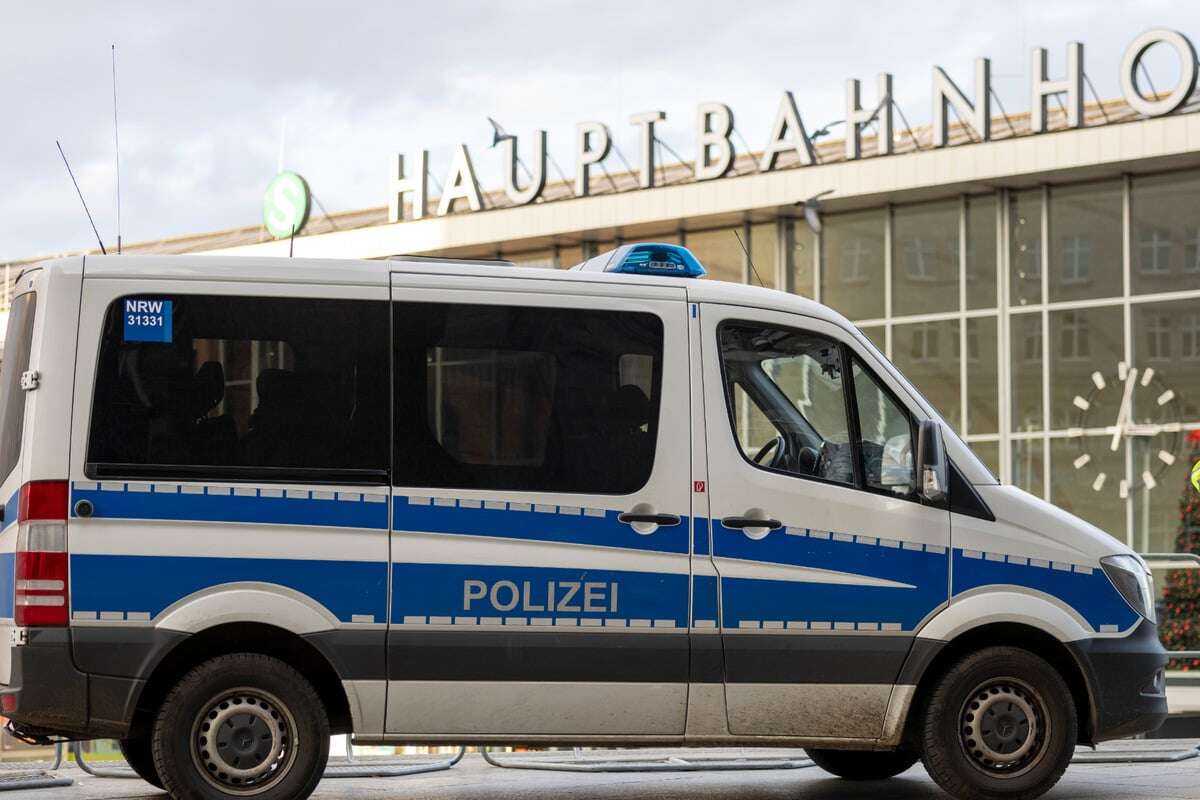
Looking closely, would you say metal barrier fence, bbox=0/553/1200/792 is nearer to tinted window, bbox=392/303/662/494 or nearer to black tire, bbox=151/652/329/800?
black tire, bbox=151/652/329/800

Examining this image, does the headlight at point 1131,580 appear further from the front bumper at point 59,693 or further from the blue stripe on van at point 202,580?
the front bumper at point 59,693

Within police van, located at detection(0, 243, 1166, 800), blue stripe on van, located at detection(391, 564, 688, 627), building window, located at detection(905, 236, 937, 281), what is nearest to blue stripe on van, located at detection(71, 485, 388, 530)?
police van, located at detection(0, 243, 1166, 800)

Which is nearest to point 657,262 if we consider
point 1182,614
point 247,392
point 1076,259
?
point 247,392

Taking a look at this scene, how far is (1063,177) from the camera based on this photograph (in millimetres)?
22859

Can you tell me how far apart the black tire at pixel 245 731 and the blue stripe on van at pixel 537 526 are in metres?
0.78

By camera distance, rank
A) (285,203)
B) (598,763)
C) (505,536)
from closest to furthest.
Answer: (505,536)
(598,763)
(285,203)

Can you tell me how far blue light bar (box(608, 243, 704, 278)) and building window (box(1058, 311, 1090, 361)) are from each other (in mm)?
16395

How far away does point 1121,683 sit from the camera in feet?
25.0

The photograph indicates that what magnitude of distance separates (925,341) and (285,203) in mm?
12290

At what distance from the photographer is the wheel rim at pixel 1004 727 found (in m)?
7.55

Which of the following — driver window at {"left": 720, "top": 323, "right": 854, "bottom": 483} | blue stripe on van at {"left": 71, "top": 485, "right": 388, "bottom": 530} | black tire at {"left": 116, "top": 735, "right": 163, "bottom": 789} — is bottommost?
black tire at {"left": 116, "top": 735, "right": 163, "bottom": 789}

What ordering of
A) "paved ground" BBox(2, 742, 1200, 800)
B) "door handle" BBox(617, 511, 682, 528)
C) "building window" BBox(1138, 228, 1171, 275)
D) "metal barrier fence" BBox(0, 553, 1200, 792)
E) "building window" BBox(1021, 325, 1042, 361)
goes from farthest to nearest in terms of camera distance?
1. "building window" BBox(1021, 325, 1042, 361)
2. "building window" BBox(1138, 228, 1171, 275)
3. "metal barrier fence" BBox(0, 553, 1200, 792)
4. "paved ground" BBox(2, 742, 1200, 800)
5. "door handle" BBox(617, 511, 682, 528)

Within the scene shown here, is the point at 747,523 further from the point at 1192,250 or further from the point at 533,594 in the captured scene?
the point at 1192,250

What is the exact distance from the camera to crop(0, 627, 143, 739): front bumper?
660 cm
